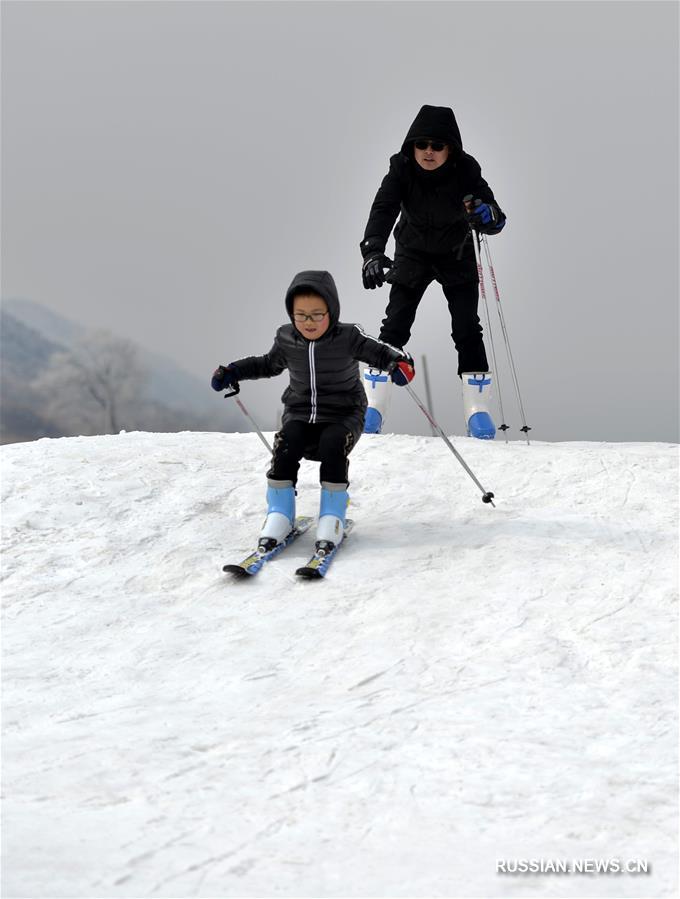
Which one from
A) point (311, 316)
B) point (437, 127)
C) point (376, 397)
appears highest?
point (437, 127)

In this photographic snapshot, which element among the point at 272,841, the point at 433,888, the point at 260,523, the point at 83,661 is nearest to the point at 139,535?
the point at 260,523

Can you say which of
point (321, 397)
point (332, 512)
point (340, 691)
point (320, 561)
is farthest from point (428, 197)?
point (340, 691)

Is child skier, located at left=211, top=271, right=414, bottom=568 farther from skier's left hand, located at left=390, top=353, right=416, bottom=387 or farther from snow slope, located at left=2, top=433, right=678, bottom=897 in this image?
snow slope, located at left=2, top=433, right=678, bottom=897

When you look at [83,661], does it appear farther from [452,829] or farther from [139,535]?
[452,829]

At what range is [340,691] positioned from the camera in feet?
10.6

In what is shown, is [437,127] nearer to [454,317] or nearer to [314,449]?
[454,317]

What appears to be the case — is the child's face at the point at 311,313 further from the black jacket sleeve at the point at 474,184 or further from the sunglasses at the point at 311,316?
the black jacket sleeve at the point at 474,184

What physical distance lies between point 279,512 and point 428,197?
10.4 feet

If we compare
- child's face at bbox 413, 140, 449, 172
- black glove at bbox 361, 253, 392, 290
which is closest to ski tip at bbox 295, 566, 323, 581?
black glove at bbox 361, 253, 392, 290

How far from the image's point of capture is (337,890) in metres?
2.21

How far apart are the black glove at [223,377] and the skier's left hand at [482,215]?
261cm

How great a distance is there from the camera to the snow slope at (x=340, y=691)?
92.5 inches

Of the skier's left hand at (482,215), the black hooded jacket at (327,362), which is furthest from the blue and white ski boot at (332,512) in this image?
the skier's left hand at (482,215)

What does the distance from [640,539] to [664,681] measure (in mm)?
1609
